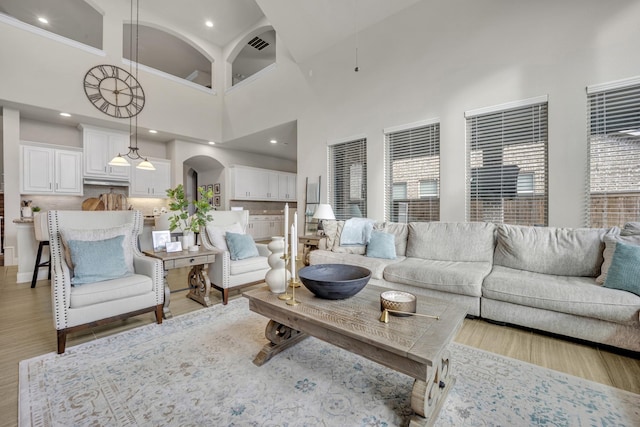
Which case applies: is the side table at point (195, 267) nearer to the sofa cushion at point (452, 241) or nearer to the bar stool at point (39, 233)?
the bar stool at point (39, 233)

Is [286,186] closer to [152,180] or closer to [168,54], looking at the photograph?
[152,180]

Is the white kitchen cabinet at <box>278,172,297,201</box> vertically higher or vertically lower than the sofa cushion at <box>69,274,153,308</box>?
higher

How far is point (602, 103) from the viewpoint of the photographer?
9.00ft

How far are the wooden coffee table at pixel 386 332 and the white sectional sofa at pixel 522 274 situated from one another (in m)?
1.01

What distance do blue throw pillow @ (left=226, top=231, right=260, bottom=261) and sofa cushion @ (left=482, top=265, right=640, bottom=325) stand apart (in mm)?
2545

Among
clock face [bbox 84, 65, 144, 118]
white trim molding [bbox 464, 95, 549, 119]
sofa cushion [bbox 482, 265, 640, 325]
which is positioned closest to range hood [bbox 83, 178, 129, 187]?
clock face [bbox 84, 65, 144, 118]

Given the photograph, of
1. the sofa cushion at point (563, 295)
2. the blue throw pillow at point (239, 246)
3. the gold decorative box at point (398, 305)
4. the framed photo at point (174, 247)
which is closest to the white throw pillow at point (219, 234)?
the blue throw pillow at point (239, 246)

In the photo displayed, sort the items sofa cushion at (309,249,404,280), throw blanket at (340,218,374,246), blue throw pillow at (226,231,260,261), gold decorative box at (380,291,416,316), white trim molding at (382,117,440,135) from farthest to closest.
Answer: white trim molding at (382,117,440,135) < throw blanket at (340,218,374,246) < blue throw pillow at (226,231,260,261) < sofa cushion at (309,249,404,280) < gold decorative box at (380,291,416,316)

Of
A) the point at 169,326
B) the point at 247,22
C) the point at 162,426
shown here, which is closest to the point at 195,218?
the point at 169,326

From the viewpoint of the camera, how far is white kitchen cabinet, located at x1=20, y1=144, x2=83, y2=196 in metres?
4.94

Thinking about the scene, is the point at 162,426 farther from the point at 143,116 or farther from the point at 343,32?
the point at 143,116

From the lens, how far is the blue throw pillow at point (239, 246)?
129 inches

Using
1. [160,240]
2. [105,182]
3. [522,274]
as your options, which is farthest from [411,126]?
[105,182]

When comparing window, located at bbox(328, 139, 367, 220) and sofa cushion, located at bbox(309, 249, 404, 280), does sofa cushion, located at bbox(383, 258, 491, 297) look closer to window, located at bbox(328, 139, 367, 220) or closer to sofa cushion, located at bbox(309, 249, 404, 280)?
sofa cushion, located at bbox(309, 249, 404, 280)
